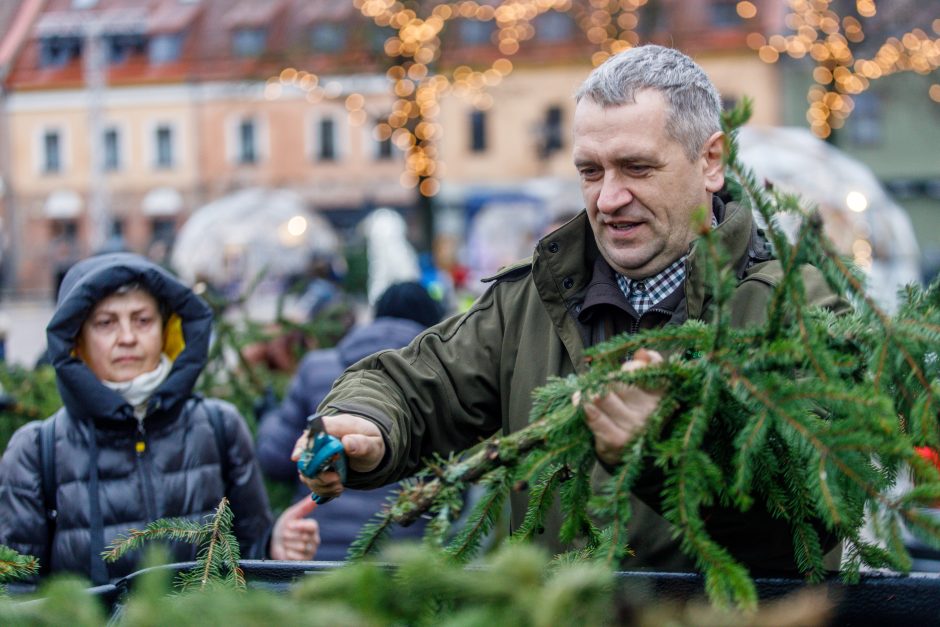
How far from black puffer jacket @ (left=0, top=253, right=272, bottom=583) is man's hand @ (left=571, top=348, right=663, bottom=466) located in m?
1.79

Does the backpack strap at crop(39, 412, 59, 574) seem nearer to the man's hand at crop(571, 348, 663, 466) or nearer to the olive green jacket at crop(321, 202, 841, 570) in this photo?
the olive green jacket at crop(321, 202, 841, 570)

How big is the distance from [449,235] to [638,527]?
121 feet

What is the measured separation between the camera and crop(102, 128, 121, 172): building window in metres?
43.5

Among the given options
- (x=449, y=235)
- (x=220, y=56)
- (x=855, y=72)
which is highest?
(x=220, y=56)

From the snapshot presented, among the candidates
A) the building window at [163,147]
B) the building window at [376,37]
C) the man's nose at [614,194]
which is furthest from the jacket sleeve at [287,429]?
the building window at [163,147]

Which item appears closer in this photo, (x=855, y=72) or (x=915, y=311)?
(x=915, y=311)

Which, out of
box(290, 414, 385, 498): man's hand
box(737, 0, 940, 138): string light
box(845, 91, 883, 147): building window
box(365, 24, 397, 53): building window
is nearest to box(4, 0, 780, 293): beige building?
box(845, 91, 883, 147): building window

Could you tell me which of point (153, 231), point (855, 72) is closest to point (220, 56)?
point (153, 231)

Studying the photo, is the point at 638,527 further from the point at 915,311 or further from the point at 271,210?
the point at 271,210

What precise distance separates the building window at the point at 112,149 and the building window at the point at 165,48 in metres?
2.96

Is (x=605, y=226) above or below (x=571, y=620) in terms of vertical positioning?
above

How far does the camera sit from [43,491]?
3473 millimetres

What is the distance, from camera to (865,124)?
37.5m

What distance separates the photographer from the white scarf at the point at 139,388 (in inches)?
143
